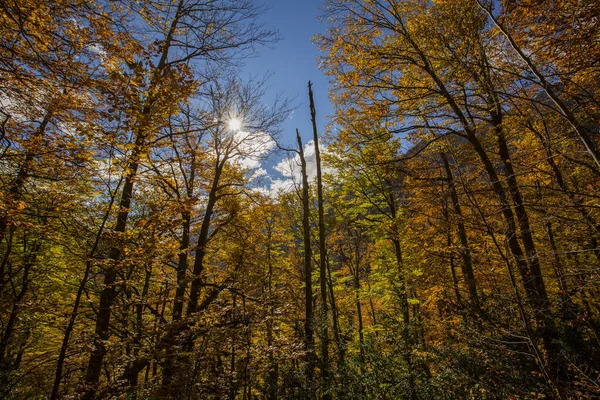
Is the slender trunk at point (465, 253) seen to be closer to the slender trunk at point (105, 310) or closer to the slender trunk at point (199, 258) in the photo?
the slender trunk at point (199, 258)

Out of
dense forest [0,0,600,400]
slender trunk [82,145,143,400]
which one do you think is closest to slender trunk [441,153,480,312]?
dense forest [0,0,600,400]

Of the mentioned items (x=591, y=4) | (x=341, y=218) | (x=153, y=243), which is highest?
(x=591, y=4)

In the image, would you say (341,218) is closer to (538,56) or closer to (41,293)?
(538,56)

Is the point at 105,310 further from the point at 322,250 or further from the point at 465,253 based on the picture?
the point at 465,253

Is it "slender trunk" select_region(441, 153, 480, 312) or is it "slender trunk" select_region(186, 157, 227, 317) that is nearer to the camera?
"slender trunk" select_region(441, 153, 480, 312)

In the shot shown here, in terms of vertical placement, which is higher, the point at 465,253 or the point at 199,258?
the point at 199,258

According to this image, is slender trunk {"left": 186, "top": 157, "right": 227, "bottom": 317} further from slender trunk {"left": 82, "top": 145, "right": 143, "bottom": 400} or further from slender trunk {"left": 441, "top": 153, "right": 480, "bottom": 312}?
slender trunk {"left": 441, "top": 153, "right": 480, "bottom": 312}

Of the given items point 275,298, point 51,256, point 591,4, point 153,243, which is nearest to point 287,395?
point 275,298

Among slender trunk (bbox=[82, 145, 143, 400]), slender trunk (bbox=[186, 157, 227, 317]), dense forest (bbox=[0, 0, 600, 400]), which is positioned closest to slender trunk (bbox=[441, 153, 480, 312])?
dense forest (bbox=[0, 0, 600, 400])

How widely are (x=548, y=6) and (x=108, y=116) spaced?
26.2 feet

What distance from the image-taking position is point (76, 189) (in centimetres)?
741

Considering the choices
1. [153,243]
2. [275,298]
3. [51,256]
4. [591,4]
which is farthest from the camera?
[51,256]

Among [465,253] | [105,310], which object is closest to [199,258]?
[105,310]

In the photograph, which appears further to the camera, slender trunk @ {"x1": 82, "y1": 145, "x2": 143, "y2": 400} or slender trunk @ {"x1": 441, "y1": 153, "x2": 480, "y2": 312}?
slender trunk @ {"x1": 82, "y1": 145, "x2": 143, "y2": 400}
